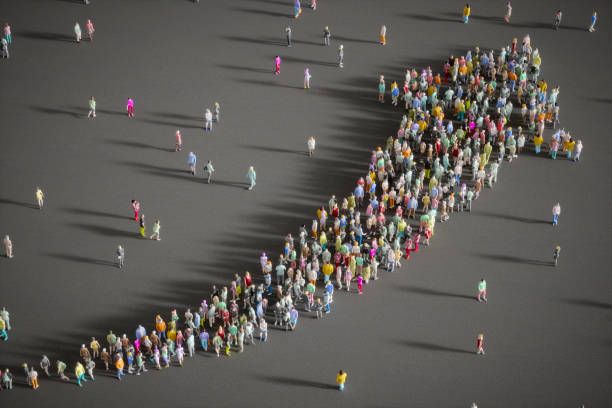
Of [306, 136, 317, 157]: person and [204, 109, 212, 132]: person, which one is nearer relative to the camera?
[306, 136, 317, 157]: person

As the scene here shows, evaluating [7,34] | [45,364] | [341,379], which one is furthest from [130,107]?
[341,379]

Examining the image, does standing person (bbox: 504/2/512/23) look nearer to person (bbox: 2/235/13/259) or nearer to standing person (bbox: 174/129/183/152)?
standing person (bbox: 174/129/183/152)

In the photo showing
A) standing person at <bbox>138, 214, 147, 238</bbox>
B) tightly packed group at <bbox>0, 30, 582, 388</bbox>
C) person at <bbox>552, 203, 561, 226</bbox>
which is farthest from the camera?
person at <bbox>552, 203, 561, 226</bbox>

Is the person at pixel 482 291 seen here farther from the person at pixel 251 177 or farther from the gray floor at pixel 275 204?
the person at pixel 251 177

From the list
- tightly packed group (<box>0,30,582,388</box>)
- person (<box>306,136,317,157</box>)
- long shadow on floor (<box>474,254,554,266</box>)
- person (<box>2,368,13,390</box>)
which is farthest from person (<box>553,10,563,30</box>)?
person (<box>2,368,13,390</box>)

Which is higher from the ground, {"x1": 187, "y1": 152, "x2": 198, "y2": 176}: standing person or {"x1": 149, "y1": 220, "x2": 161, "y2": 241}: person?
{"x1": 187, "y1": 152, "x2": 198, "y2": 176}: standing person

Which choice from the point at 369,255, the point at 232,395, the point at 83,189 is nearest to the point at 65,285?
the point at 83,189

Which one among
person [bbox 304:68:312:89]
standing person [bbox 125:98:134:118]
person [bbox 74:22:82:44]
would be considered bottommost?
standing person [bbox 125:98:134:118]

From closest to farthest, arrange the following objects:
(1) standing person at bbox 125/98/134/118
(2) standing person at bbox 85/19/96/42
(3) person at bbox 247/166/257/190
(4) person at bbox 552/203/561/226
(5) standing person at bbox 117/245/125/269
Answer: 1. (5) standing person at bbox 117/245/125/269
2. (4) person at bbox 552/203/561/226
3. (3) person at bbox 247/166/257/190
4. (1) standing person at bbox 125/98/134/118
5. (2) standing person at bbox 85/19/96/42

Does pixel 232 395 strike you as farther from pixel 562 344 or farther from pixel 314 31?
pixel 314 31
